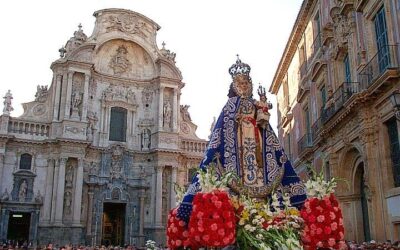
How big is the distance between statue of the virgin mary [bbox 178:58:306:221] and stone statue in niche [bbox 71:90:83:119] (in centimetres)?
1993

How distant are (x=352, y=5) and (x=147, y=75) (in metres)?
16.5

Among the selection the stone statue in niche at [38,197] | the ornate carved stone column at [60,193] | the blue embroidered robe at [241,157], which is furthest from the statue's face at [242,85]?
the stone statue in niche at [38,197]

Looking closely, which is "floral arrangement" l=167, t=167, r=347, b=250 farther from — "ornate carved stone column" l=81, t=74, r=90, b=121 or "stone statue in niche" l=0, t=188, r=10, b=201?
"ornate carved stone column" l=81, t=74, r=90, b=121

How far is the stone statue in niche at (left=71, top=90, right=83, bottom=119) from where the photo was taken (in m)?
25.4

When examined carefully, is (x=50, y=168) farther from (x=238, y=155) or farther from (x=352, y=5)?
(x=238, y=155)

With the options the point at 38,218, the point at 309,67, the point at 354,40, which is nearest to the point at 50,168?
the point at 38,218

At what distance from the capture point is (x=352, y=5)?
49.3 feet

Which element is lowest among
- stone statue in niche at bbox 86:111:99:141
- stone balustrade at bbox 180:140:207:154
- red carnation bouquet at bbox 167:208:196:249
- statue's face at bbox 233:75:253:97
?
red carnation bouquet at bbox 167:208:196:249

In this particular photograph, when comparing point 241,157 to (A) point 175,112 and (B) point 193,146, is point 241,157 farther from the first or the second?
(B) point 193,146

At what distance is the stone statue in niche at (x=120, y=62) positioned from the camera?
2798cm

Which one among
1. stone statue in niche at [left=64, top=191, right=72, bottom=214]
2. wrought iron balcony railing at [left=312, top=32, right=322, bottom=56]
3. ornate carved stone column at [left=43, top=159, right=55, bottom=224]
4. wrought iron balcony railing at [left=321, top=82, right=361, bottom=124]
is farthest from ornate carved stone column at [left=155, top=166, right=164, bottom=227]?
wrought iron balcony railing at [left=321, top=82, right=361, bottom=124]

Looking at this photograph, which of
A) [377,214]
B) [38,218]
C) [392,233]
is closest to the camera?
[392,233]

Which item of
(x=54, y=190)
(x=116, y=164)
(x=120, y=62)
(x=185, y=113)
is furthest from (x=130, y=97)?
(x=54, y=190)

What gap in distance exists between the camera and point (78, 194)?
24078 millimetres
